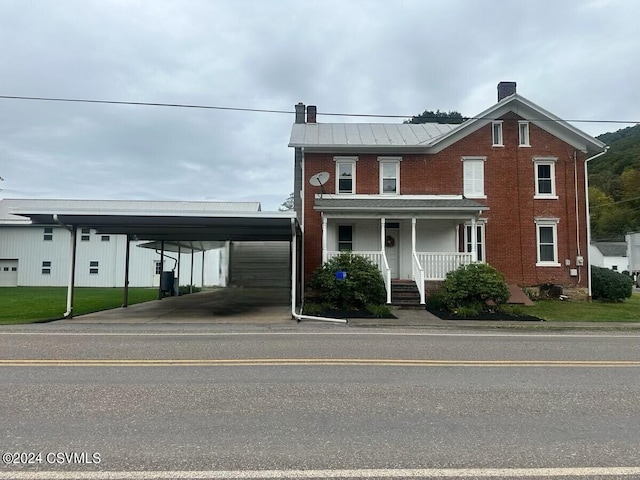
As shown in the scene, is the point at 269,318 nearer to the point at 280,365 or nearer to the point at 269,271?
the point at 280,365

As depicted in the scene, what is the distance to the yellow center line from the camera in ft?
23.8

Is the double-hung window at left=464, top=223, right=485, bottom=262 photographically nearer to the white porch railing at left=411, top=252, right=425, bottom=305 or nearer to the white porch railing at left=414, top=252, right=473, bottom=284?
the white porch railing at left=414, top=252, right=473, bottom=284

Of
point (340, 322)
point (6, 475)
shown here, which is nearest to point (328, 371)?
point (6, 475)

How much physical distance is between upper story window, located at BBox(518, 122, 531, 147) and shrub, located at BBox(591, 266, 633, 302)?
6.52m

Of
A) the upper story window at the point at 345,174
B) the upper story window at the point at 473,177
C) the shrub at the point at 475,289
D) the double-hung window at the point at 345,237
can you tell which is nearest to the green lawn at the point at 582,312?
the shrub at the point at 475,289

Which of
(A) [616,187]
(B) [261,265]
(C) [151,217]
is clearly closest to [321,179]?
(C) [151,217]

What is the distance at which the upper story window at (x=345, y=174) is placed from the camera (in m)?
20.7

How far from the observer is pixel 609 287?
20.6m

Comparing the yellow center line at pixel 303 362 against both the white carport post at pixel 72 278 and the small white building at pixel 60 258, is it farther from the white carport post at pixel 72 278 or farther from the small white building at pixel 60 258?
the small white building at pixel 60 258

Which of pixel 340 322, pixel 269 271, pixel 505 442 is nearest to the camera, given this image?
pixel 505 442

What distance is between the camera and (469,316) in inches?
582

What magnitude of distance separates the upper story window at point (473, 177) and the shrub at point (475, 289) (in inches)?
208

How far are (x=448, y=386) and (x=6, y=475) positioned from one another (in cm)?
466

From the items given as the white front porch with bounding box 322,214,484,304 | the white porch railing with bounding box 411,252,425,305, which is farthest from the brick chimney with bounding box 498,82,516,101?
the white porch railing with bounding box 411,252,425,305
